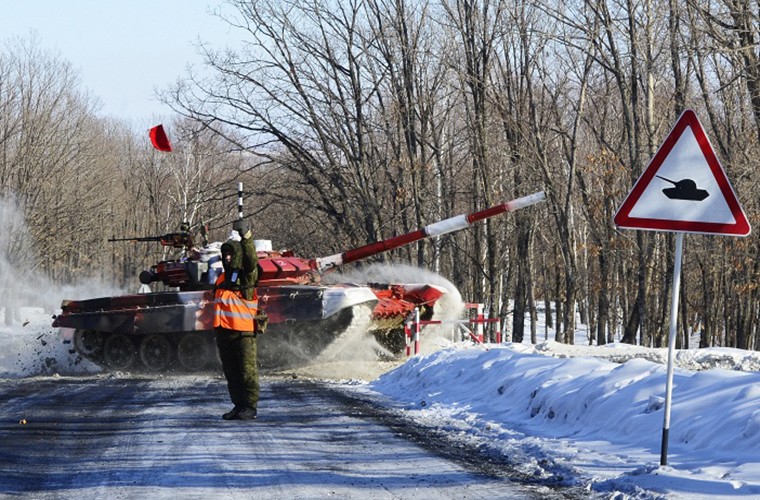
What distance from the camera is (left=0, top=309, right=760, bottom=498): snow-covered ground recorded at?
20.8 feet

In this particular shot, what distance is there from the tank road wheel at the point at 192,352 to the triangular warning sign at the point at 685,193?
48.7 ft

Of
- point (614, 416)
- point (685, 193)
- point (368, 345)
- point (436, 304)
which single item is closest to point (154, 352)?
point (368, 345)

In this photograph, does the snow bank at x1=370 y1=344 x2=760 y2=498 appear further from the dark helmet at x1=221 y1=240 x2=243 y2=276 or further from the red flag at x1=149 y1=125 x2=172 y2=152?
the red flag at x1=149 y1=125 x2=172 y2=152

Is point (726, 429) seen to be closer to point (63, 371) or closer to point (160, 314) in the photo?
point (160, 314)

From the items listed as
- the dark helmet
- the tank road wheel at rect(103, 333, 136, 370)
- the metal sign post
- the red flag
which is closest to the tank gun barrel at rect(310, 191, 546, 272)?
the tank road wheel at rect(103, 333, 136, 370)

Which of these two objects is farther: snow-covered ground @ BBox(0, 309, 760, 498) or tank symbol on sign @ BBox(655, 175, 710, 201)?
tank symbol on sign @ BBox(655, 175, 710, 201)

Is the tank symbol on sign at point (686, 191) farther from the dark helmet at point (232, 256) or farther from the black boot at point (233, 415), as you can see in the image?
the black boot at point (233, 415)

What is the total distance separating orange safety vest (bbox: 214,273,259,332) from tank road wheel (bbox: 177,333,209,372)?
10781mm

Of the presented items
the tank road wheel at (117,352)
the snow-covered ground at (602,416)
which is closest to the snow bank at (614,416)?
the snow-covered ground at (602,416)

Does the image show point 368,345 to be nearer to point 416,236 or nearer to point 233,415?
point 416,236

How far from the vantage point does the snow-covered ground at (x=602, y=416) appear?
20.8 feet

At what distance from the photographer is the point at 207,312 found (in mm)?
19625

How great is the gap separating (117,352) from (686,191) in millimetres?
16279

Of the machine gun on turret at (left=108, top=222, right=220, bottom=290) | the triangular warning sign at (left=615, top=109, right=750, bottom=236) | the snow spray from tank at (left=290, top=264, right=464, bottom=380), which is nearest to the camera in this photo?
the triangular warning sign at (left=615, top=109, right=750, bottom=236)
